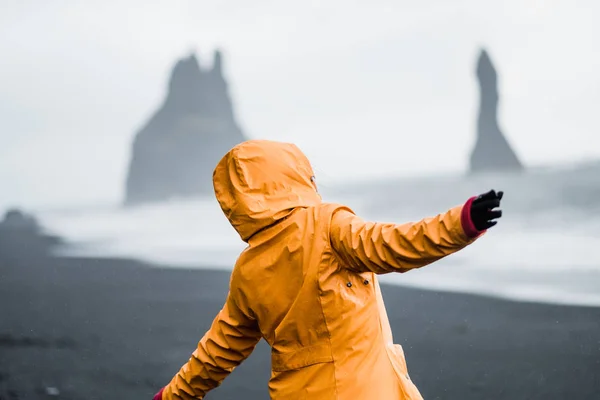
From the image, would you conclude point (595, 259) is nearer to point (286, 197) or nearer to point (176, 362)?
point (176, 362)

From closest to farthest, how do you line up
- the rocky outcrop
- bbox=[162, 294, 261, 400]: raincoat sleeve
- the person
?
the person
bbox=[162, 294, 261, 400]: raincoat sleeve
the rocky outcrop

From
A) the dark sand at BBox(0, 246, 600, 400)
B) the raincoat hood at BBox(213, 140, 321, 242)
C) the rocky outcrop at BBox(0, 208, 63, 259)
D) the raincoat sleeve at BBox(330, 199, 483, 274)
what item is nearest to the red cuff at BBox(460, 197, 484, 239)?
the raincoat sleeve at BBox(330, 199, 483, 274)

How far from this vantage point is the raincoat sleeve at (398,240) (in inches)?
64.1

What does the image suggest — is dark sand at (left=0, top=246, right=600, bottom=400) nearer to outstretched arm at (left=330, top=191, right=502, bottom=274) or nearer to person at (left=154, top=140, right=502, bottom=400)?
person at (left=154, top=140, right=502, bottom=400)

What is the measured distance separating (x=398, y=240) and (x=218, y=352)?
0.83m

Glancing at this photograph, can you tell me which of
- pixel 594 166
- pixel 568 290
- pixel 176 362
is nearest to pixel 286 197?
pixel 176 362

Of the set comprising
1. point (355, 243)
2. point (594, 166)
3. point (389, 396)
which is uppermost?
point (355, 243)

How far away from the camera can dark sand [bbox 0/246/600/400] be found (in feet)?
16.5

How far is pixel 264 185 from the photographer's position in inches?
79.4

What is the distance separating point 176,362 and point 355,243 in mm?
4354

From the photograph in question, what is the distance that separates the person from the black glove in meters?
0.22

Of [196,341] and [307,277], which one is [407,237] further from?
[196,341]

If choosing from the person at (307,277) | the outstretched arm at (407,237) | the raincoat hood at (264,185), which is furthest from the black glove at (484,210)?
the raincoat hood at (264,185)

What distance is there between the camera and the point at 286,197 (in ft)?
6.57
